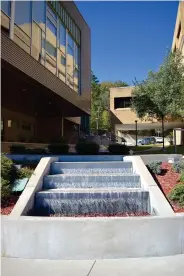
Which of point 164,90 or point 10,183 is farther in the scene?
point 164,90

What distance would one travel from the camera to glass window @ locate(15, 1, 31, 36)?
503 inches

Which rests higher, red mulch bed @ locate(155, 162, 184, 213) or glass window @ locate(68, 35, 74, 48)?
glass window @ locate(68, 35, 74, 48)

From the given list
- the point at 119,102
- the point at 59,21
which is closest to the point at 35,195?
the point at 59,21

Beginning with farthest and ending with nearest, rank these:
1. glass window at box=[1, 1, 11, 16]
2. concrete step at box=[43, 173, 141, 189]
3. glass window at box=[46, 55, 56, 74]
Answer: glass window at box=[46, 55, 56, 74]
glass window at box=[1, 1, 11, 16]
concrete step at box=[43, 173, 141, 189]

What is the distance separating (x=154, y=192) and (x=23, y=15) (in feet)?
32.6

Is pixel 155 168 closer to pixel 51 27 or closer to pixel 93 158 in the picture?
pixel 93 158

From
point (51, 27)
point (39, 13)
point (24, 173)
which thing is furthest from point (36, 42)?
point (24, 173)

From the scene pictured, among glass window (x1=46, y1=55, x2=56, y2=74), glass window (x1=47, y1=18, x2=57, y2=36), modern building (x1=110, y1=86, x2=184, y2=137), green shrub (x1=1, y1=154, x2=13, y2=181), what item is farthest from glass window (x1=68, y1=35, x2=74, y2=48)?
modern building (x1=110, y1=86, x2=184, y2=137)

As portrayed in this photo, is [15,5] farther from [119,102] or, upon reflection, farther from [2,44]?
[119,102]

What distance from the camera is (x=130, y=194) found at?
311 inches

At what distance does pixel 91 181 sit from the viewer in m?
9.05

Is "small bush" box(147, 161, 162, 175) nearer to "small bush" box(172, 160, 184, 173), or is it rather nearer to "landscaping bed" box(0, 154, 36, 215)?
"small bush" box(172, 160, 184, 173)

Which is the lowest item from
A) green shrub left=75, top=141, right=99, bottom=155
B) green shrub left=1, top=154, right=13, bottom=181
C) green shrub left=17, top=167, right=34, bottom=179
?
green shrub left=17, top=167, right=34, bottom=179

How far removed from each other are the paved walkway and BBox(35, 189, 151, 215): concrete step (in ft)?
8.18
